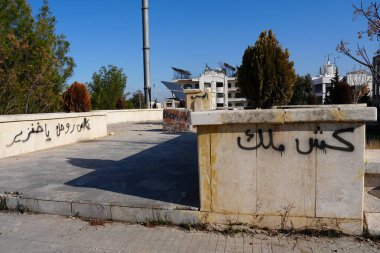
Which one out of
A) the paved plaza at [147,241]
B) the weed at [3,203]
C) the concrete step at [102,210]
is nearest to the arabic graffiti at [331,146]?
the paved plaza at [147,241]

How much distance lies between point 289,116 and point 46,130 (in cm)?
822

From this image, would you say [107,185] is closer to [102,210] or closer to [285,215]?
[102,210]

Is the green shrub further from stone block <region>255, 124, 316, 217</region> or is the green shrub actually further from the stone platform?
stone block <region>255, 124, 316, 217</region>

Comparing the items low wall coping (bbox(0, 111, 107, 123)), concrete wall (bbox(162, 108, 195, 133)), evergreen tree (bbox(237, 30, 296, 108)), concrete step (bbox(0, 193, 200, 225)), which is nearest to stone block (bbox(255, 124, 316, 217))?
concrete step (bbox(0, 193, 200, 225))

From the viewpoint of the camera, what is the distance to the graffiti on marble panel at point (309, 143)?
3781mm

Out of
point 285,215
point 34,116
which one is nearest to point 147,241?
point 285,215

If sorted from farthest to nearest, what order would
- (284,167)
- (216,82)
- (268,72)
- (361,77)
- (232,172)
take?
(216,82), (361,77), (268,72), (232,172), (284,167)

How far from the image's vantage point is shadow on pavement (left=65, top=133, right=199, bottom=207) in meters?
4.86

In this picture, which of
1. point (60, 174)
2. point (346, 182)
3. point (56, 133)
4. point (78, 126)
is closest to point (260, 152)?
point (346, 182)

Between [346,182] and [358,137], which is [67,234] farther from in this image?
[358,137]

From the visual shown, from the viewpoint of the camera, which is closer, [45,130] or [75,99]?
[45,130]

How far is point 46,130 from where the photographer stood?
32.7 ft

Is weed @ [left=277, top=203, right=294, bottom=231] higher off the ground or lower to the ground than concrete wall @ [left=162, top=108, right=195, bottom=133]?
lower

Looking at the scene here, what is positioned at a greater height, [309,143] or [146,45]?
[146,45]
